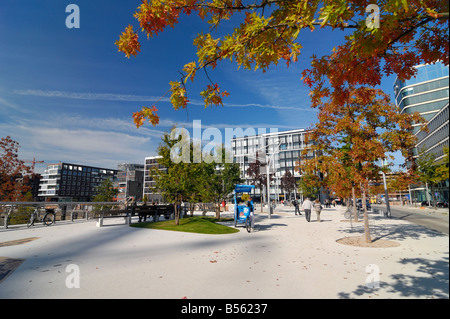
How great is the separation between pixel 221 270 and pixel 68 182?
152064mm

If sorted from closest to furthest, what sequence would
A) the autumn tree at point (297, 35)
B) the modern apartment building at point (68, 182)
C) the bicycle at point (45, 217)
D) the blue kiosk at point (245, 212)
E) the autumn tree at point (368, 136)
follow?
the autumn tree at point (297, 35)
the autumn tree at point (368, 136)
the blue kiosk at point (245, 212)
the bicycle at point (45, 217)
the modern apartment building at point (68, 182)

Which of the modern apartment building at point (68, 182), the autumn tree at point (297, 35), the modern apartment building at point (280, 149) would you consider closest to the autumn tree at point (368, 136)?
the autumn tree at point (297, 35)

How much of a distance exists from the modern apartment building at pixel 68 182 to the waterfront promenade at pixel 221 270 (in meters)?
136

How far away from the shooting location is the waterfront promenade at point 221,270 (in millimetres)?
4617

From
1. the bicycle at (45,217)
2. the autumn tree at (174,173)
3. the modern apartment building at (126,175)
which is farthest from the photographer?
the modern apartment building at (126,175)

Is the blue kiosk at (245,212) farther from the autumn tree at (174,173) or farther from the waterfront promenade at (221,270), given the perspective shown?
the waterfront promenade at (221,270)

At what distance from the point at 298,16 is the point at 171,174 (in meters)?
12.9

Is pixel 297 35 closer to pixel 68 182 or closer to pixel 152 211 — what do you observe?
pixel 152 211

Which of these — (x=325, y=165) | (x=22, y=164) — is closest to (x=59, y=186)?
(x=22, y=164)

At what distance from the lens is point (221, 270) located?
6.06 metres

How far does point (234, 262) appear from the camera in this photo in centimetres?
682

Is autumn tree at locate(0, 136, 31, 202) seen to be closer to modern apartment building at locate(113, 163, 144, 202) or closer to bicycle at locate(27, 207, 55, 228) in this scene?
bicycle at locate(27, 207, 55, 228)

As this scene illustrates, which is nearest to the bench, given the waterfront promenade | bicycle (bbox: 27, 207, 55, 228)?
bicycle (bbox: 27, 207, 55, 228)
